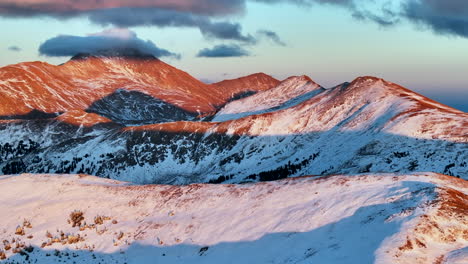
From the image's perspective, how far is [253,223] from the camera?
33.4 m

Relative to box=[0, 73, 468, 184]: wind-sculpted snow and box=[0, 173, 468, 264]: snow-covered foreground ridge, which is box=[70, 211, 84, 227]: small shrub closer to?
box=[0, 173, 468, 264]: snow-covered foreground ridge

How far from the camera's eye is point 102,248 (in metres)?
33.3

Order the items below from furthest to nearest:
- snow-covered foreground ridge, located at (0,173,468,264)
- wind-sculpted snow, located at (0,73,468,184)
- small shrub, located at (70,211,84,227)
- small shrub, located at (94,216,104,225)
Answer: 1. wind-sculpted snow, located at (0,73,468,184)
2. small shrub, located at (70,211,84,227)
3. small shrub, located at (94,216,104,225)
4. snow-covered foreground ridge, located at (0,173,468,264)

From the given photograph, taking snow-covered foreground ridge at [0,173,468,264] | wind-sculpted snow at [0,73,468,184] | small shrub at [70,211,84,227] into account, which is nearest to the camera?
snow-covered foreground ridge at [0,173,468,264]

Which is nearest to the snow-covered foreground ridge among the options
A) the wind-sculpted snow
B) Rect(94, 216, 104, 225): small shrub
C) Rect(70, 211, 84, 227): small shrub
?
Rect(94, 216, 104, 225): small shrub

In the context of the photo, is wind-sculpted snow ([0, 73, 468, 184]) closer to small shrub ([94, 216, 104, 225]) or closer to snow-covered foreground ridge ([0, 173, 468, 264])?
snow-covered foreground ridge ([0, 173, 468, 264])

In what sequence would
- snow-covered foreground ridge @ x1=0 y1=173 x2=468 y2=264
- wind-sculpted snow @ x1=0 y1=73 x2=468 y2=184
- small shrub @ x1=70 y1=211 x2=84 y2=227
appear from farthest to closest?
wind-sculpted snow @ x1=0 y1=73 x2=468 y2=184 < small shrub @ x1=70 y1=211 x2=84 y2=227 < snow-covered foreground ridge @ x1=0 y1=173 x2=468 y2=264

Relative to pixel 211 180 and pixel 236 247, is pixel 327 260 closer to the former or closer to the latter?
pixel 236 247

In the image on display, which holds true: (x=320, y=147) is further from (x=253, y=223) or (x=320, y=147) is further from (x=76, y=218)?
(x=253, y=223)

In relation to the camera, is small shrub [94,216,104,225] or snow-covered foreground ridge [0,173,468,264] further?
small shrub [94,216,104,225]

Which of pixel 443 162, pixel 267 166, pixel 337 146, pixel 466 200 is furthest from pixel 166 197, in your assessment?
pixel 267 166

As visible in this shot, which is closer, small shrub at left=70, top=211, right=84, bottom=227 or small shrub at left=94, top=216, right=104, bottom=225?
small shrub at left=94, top=216, right=104, bottom=225

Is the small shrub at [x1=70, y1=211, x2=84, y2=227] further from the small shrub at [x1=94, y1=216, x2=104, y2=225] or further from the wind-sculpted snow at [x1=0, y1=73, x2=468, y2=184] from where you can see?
the wind-sculpted snow at [x1=0, y1=73, x2=468, y2=184]

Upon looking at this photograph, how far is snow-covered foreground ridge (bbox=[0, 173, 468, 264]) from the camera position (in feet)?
83.5
